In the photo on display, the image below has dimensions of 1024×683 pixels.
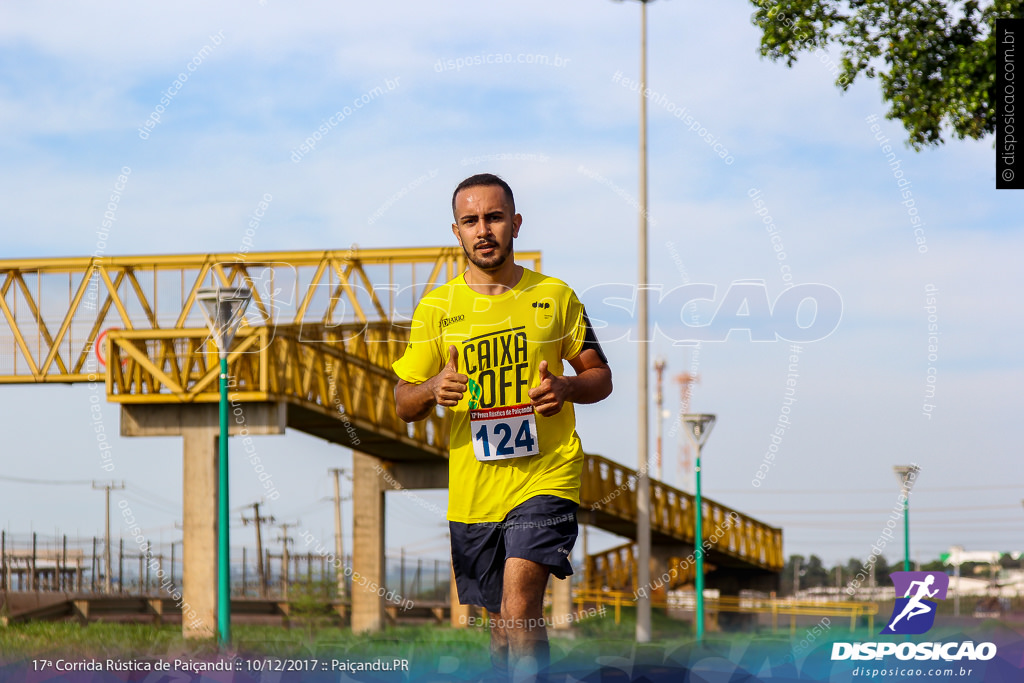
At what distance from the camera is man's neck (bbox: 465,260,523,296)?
19.0 ft

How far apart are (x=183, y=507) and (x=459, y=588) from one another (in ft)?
65.0

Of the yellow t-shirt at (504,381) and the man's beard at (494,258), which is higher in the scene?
the man's beard at (494,258)

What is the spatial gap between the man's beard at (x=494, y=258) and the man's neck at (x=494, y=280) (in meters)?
0.04

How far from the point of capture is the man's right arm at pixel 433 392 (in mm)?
5512

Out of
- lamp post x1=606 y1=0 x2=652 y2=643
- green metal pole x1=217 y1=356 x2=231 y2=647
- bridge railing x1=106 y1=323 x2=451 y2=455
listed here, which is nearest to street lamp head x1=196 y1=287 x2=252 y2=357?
green metal pole x1=217 y1=356 x2=231 y2=647

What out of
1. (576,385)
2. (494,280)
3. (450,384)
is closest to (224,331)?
(494,280)

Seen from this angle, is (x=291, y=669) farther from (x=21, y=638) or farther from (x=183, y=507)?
(x=183, y=507)

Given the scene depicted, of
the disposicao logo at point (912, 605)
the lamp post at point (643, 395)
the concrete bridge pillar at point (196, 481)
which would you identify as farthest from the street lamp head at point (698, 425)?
the disposicao logo at point (912, 605)

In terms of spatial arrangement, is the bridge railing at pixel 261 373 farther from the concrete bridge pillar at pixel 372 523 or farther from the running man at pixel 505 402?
the running man at pixel 505 402

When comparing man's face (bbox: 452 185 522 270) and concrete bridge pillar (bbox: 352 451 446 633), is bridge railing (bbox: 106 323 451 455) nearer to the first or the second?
concrete bridge pillar (bbox: 352 451 446 633)

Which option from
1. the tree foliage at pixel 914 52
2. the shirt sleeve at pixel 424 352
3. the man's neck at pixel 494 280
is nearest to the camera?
the man's neck at pixel 494 280

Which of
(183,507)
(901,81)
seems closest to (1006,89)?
(901,81)

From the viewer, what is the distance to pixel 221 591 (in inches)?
704

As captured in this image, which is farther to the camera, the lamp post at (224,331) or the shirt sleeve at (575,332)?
the lamp post at (224,331)
